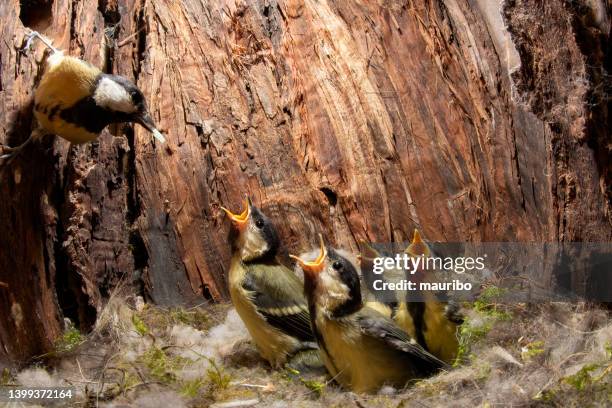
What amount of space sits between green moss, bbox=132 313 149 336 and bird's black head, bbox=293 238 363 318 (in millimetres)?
534

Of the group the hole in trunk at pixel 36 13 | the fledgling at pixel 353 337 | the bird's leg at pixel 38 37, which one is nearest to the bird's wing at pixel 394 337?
the fledgling at pixel 353 337

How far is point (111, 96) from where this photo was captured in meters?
2.04

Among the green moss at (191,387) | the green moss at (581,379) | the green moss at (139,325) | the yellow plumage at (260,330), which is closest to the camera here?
the green moss at (581,379)

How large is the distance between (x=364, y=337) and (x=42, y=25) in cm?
133

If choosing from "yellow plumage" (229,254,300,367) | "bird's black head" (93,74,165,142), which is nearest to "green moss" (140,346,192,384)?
"yellow plumage" (229,254,300,367)

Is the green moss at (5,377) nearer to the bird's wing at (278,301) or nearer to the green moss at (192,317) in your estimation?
the green moss at (192,317)

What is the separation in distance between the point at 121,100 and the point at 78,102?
108mm

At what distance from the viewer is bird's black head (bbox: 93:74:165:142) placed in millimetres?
2045

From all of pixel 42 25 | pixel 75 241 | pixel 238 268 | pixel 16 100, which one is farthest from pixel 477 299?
pixel 42 25

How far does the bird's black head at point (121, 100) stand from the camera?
2.04 m

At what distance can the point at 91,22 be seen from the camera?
2377 millimetres

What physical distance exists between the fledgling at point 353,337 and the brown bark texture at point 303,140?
1.10ft

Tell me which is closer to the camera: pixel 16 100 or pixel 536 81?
pixel 16 100

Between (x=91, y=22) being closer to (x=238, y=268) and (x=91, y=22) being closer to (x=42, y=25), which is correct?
(x=42, y=25)
